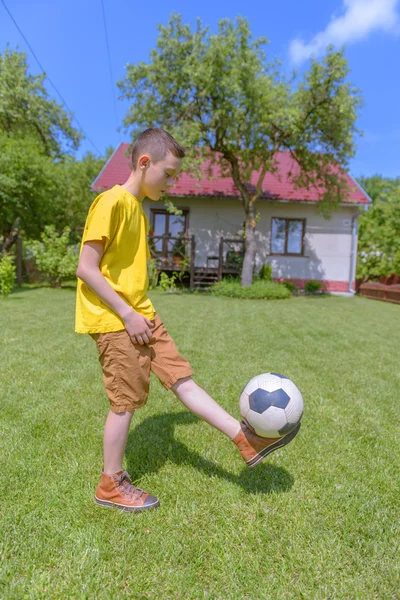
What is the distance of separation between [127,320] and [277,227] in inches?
634

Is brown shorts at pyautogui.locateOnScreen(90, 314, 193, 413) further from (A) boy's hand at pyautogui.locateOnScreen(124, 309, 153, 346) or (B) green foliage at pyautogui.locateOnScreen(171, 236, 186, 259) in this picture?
(B) green foliage at pyautogui.locateOnScreen(171, 236, 186, 259)

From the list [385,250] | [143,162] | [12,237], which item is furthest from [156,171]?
[385,250]

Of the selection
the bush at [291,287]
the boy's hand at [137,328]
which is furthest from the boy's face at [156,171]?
the bush at [291,287]

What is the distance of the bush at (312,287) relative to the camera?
16609 mm

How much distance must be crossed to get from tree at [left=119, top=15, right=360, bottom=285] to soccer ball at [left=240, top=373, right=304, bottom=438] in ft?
35.7

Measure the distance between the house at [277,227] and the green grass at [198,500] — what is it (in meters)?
13.2

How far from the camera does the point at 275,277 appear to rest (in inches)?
671

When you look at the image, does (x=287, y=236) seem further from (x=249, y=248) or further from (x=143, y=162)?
(x=143, y=162)

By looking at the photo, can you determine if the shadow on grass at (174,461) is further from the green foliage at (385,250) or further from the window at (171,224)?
the green foliage at (385,250)

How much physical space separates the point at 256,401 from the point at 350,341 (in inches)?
190

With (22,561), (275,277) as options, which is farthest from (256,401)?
(275,277)

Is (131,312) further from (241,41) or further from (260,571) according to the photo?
(241,41)

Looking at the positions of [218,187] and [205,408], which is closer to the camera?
[205,408]

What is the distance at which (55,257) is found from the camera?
14.0 m
